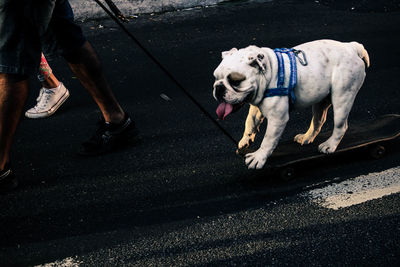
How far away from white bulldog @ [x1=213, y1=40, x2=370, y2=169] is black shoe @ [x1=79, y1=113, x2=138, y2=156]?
4.06ft

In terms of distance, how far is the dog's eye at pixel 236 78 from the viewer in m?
2.74

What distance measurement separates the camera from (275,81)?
2867 mm

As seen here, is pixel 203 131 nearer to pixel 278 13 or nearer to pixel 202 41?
pixel 202 41

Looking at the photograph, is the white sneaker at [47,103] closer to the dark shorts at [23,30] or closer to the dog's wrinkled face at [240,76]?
the dark shorts at [23,30]

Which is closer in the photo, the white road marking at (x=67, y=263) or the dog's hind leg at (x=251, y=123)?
the white road marking at (x=67, y=263)

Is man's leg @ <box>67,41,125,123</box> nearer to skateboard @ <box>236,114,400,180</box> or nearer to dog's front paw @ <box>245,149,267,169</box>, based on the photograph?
skateboard @ <box>236,114,400,180</box>

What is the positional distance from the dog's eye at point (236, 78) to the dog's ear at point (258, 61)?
0.10 m

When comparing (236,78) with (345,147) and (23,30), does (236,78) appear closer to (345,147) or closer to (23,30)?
(345,147)

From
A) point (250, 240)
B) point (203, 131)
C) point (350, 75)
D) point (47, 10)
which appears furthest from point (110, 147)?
point (350, 75)

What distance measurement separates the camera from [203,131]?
4086 mm

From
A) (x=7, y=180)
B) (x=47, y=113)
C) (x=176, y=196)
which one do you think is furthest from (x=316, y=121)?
(x=47, y=113)

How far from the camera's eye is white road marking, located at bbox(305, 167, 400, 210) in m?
3.06

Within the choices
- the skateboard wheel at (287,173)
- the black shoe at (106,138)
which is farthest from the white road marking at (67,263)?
the skateboard wheel at (287,173)

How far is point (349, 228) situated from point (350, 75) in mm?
1028
